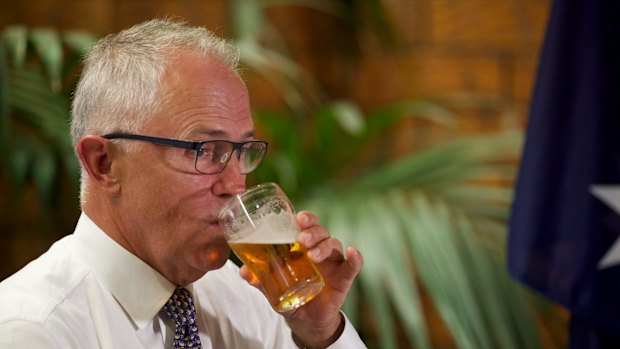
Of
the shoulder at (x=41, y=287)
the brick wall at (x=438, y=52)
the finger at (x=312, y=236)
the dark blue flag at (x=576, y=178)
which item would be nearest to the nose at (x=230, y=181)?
the finger at (x=312, y=236)

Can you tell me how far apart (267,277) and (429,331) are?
2.04 meters

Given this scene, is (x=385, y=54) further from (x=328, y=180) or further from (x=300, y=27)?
(x=328, y=180)

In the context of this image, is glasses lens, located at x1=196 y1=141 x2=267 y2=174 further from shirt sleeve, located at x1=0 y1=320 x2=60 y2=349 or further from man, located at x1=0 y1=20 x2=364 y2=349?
shirt sleeve, located at x1=0 y1=320 x2=60 y2=349

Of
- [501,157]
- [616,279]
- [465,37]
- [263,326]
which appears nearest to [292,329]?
[263,326]

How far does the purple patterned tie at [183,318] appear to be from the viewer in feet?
4.49

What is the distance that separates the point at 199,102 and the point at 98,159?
0.16 metres

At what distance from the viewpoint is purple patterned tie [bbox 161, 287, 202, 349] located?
1.37m

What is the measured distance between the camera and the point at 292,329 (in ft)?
4.85

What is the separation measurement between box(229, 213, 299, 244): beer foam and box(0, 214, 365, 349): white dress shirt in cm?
19

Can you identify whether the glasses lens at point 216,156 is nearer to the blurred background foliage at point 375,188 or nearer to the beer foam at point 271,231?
the beer foam at point 271,231

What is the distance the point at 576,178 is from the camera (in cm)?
229

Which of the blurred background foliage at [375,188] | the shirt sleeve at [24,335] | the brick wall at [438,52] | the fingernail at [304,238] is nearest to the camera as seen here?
the shirt sleeve at [24,335]

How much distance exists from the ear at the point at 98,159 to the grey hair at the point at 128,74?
0.7 inches

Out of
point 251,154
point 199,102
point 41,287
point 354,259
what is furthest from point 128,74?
point 354,259
